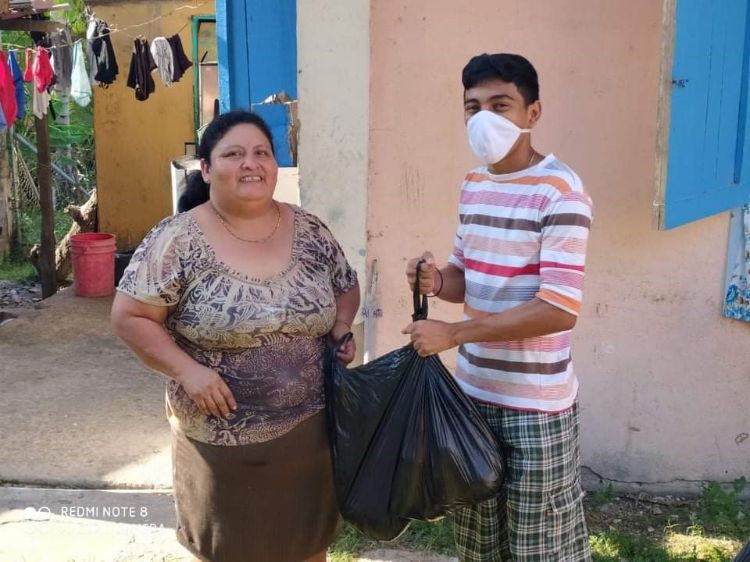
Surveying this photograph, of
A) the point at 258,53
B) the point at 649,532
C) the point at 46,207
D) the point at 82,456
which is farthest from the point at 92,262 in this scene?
the point at 649,532

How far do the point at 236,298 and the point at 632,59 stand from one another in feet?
6.90

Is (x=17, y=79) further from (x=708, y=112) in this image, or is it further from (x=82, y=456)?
(x=708, y=112)

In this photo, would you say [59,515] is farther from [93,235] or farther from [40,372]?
[93,235]

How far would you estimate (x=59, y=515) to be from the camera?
3648 millimetres

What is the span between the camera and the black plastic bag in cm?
215

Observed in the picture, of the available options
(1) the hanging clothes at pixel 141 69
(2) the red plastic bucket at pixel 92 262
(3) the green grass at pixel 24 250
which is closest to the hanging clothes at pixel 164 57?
(1) the hanging clothes at pixel 141 69

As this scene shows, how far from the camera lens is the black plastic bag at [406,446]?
2.15 metres

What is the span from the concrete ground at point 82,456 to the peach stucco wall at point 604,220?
45.2 inches

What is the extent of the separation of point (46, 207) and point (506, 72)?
7.05 m

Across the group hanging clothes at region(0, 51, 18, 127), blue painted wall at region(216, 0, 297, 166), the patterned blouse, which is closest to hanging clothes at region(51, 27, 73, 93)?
hanging clothes at region(0, 51, 18, 127)

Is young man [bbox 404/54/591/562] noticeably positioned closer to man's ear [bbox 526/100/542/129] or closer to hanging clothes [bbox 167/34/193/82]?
man's ear [bbox 526/100/542/129]

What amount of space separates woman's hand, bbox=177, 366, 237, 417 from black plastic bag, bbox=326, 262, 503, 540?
29 cm

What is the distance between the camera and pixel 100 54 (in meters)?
8.16

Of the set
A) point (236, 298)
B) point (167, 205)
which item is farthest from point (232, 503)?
point (167, 205)
